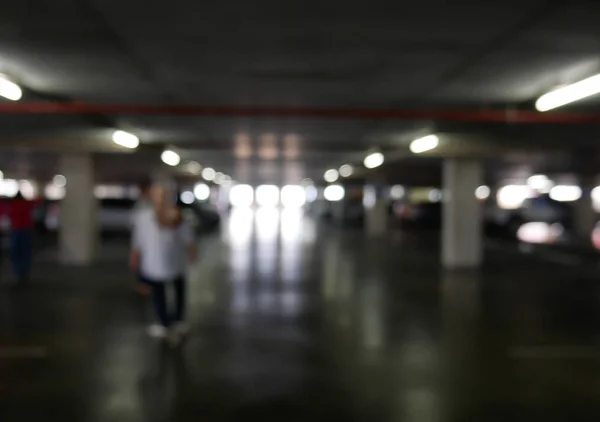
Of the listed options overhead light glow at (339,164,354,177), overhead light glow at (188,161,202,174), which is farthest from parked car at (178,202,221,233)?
overhead light glow at (339,164,354,177)

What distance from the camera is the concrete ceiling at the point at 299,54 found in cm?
656

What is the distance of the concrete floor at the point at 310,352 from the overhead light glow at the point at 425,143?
Answer: 133 inches

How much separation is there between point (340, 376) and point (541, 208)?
143 ft

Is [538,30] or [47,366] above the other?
[538,30]

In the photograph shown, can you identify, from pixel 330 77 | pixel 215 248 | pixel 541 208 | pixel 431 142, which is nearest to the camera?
pixel 330 77

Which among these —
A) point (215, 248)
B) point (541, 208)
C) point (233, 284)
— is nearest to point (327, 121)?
point (233, 284)

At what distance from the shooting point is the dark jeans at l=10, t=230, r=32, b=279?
14562 millimetres

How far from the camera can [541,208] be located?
47.7 metres

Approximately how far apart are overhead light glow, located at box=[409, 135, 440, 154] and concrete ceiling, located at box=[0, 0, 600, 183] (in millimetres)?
743

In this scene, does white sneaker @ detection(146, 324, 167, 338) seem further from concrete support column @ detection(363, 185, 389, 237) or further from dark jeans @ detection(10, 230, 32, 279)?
concrete support column @ detection(363, 185, 389, 237)

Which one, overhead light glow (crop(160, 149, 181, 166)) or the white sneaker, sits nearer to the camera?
the white sneaker

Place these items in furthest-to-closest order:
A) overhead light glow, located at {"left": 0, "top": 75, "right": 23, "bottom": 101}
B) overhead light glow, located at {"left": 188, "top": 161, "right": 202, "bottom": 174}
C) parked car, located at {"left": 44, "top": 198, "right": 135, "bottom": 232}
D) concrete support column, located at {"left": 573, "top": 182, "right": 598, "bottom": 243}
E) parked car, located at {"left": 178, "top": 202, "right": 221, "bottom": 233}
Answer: concrete support column, located at {"left": 573, "top": 182, "right": 598, "bottom": 243} < overhead light glow, located at {"left": 188, "top": 161, "right": 202, "bottom": 174} < parked car, located at {"left": 44, "top": 198, "right": 135, "bottom": 232} < parked car, located at {"left": 178, "top": 202, "right": 221, "bottom": 233} < overhead light glow, located at {"left": 0, "top": 75, "right": 23, "bottom": 101}

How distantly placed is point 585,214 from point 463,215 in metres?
20.2

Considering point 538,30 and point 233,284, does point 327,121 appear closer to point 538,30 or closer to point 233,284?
point 233,284
